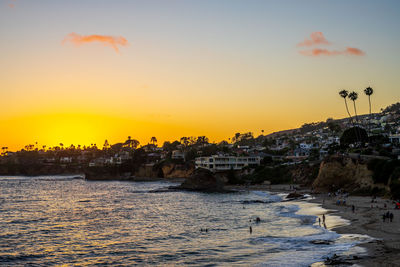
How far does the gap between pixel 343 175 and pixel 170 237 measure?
45267 millimetres

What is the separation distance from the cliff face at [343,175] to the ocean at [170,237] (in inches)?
513

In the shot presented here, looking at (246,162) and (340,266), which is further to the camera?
(246,162)

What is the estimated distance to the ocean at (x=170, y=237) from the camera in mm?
28562

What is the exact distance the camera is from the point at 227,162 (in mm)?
130500

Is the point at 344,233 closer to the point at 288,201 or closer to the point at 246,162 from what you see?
the point at 288,201

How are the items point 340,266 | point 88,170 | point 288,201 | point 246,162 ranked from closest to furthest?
1. point 340,266
2. point 288,201
3. point 246,162
4. point 88,170

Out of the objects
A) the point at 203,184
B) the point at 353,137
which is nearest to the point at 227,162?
the point at 203,184

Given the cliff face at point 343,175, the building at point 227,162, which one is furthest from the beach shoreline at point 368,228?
the building at point 227,162

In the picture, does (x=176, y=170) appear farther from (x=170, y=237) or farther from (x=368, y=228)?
(x=368, y=228)

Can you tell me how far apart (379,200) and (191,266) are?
3757cm

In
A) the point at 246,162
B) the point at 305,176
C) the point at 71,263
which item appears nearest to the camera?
the point at 71,263

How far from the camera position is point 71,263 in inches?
1120

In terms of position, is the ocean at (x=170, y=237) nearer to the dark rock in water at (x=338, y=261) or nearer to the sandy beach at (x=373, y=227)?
the dark rock in water at (x=338, y=261)

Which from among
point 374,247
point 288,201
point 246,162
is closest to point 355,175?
point 288,201
